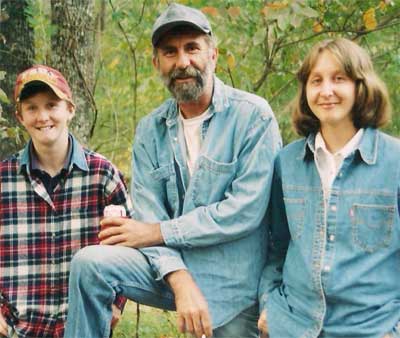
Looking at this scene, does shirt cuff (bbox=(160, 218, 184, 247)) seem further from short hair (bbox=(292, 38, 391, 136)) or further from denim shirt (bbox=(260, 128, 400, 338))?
short hair (bbox=(292, 38, 391, 136))

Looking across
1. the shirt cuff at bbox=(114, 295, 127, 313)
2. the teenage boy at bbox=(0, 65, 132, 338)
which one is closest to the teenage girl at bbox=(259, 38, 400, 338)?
the shirt cuff at bbox=(114, 295, 127, 313)

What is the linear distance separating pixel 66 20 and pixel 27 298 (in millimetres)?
1976

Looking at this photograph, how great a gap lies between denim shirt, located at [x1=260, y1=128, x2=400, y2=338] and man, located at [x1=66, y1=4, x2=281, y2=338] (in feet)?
1.04

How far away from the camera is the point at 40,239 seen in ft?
12.3

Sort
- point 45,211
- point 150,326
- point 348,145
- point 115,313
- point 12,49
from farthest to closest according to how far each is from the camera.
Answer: point 150,326 < point 12,49 < point 45,211 < point 115,313 < point 348,145

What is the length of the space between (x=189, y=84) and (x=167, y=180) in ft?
1.56

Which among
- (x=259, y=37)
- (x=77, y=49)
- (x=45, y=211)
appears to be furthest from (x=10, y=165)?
(x=259, y=37)

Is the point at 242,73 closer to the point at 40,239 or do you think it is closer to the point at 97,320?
the point at 40,239

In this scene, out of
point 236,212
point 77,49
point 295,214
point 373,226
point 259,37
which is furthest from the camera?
point 77,49

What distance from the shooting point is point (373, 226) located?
303cm

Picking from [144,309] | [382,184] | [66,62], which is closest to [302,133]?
[382,184]

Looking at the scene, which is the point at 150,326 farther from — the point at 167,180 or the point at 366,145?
the point at 366,145

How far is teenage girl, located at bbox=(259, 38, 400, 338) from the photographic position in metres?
3.03

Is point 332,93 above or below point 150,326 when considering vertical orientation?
above
